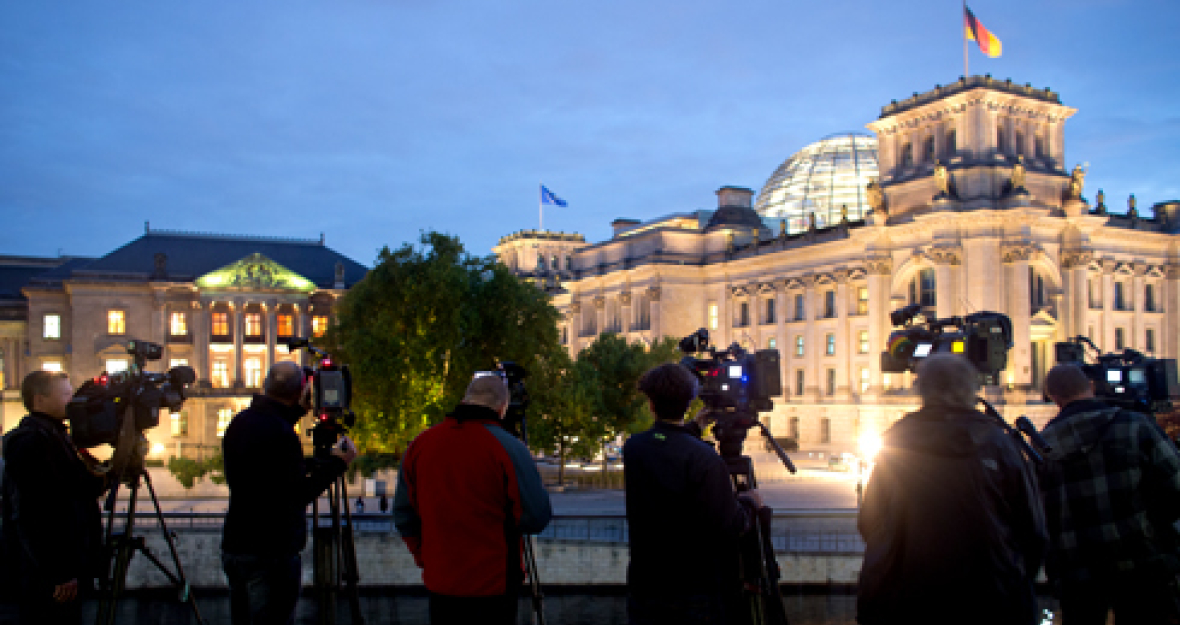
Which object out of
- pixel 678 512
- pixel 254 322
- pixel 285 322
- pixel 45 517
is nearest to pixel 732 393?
pixel 678 512

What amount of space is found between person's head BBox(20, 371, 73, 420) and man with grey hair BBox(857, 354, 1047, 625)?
22.7 ft

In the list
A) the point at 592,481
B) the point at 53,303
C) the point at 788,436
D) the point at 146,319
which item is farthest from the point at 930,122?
the point at 53,303

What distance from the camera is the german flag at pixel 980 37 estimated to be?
58031 millimetres

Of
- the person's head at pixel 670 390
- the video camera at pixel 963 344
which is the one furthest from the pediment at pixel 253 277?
the person's head at pixel 670 390

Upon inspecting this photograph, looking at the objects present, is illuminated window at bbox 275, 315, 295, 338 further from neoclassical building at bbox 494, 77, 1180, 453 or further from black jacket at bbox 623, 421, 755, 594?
black jacket at bbox 623, 421, 755, 594

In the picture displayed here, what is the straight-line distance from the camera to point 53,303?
248 ft

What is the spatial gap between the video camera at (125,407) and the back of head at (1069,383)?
25.2 ft

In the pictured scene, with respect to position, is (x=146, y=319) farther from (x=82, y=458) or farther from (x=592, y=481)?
(x=82, y=458)

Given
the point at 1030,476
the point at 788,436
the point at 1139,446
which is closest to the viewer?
the point at 1030,476

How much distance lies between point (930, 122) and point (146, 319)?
194 feet

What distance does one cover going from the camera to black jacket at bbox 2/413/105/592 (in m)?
→ 8.15

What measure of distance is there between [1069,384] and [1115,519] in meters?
1.16

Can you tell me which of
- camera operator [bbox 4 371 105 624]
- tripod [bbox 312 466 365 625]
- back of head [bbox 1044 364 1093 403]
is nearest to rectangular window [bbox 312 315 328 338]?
tripod [bbox 312 466 365 625]

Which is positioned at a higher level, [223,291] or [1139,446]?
[223,291]
